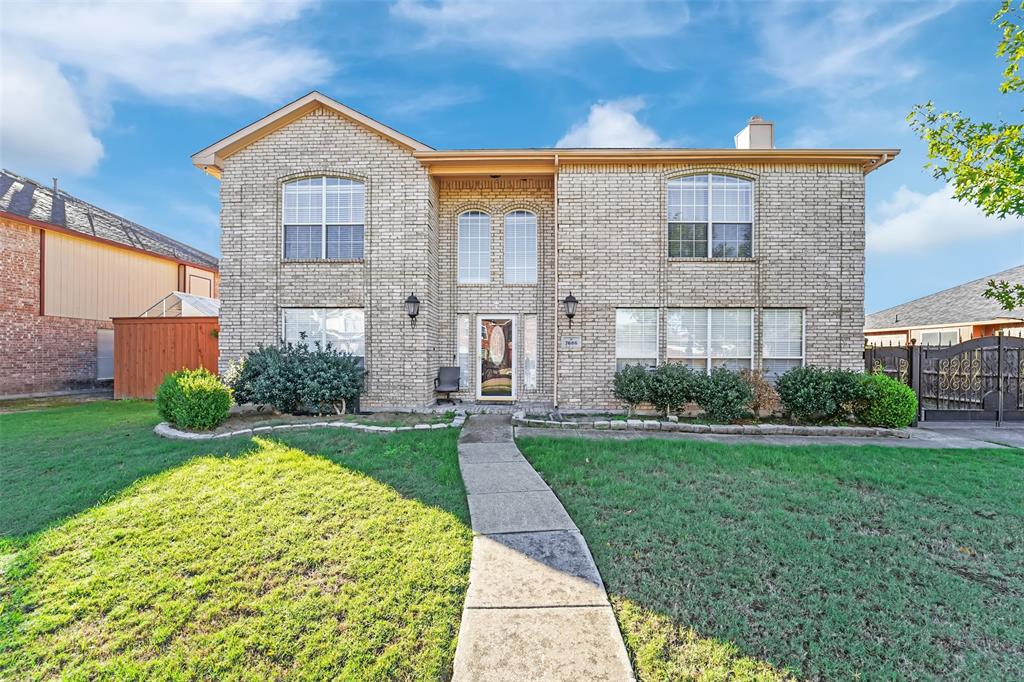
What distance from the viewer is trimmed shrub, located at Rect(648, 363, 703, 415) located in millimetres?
8453

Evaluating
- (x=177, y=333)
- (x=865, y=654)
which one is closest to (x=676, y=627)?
(x=865, y=654)

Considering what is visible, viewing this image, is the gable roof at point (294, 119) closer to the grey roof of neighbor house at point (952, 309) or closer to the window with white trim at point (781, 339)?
the window with white trim at point (781, 339)

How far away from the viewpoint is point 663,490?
4.72 m

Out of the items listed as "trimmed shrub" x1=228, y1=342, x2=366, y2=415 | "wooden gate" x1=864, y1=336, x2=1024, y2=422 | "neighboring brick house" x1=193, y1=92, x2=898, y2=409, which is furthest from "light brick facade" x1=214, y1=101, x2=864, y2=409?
"wooden gate" x1=864, y1=336, x2=1024, y2=422

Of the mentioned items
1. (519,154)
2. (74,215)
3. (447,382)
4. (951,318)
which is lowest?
(447,382)

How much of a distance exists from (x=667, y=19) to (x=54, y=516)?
1350 centimetres

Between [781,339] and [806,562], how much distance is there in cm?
776

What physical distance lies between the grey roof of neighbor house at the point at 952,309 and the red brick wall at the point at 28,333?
105 feet

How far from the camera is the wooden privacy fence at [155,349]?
1215 centimetres

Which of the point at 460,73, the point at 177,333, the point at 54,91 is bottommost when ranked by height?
the point at 177,333

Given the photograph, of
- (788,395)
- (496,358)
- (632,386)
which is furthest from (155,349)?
(788,395)

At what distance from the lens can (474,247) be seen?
10.8 metres

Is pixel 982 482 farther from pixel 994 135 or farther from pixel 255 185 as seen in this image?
pixel 255 185

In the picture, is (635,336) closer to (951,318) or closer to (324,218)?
(324,218)
